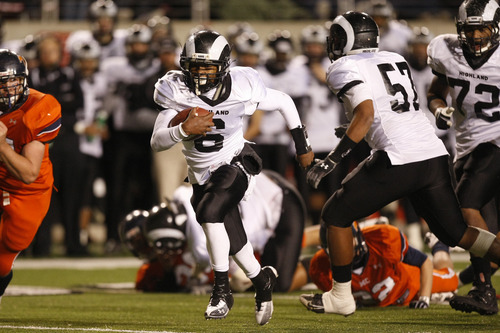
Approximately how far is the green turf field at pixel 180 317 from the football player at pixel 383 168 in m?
0.29

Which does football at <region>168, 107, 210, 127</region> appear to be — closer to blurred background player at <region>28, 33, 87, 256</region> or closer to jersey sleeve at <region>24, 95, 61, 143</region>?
jersey sleeve at <region>24, 95, 61, 143</region>

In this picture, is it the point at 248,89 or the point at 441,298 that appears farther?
the point at 441,298

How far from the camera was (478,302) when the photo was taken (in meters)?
5.00

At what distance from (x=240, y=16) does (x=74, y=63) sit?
4157mm

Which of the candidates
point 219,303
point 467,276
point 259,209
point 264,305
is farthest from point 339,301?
point 259,209

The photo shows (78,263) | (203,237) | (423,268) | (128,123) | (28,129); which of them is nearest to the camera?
(28,129)

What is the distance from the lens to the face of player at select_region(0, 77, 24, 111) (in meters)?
4.62

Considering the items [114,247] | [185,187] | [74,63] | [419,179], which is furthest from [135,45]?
[419,179]

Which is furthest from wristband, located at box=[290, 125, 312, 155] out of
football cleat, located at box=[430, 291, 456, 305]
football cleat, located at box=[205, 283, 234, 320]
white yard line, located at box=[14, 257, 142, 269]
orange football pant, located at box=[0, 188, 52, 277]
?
white yard line, located at box=[14, 257, 142, 269]

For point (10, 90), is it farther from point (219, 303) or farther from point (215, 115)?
point (219, 303)

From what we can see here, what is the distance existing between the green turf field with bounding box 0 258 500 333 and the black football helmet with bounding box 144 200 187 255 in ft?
1.14

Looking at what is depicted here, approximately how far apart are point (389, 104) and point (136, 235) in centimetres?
240

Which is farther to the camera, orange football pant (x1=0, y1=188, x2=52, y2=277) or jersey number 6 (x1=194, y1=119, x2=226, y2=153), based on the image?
jersey number 6 (x1=194, y1=119, x2=226, y2=153)

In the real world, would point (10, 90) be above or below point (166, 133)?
above
